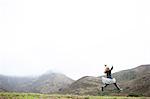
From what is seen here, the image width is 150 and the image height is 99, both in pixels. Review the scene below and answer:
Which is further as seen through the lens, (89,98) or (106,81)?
(106,81)

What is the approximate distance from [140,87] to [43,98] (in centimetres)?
12664

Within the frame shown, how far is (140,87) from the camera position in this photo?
14438 centimetres

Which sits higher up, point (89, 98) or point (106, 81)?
point (106, 81)

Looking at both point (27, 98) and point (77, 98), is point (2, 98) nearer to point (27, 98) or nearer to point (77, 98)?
point (27, 98)

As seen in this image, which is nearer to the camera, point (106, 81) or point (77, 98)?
point (77, 98)

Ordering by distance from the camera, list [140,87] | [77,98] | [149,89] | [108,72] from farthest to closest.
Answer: [140,87] → [149,89] → [108,72] → [77,98]

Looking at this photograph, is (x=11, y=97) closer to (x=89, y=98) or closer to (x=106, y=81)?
(x=89, y=98)

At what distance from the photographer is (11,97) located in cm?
2353

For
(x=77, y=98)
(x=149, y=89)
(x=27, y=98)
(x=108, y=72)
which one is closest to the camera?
(x=27, y=98)

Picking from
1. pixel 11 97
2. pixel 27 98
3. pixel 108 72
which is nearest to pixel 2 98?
pixel 11 97

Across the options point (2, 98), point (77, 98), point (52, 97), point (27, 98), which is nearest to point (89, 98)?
point (77, 98)

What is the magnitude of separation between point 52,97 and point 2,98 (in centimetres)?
375

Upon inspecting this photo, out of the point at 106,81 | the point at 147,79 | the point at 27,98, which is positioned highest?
the point at 147,79

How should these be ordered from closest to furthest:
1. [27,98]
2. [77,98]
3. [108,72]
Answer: [27,98], [77,98], [108,72]
